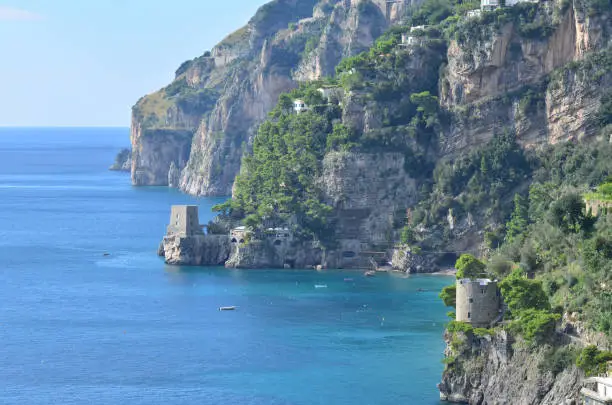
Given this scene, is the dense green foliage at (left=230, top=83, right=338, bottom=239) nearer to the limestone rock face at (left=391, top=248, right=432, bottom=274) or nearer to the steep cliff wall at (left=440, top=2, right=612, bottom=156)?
the limestone rock face at (left=391, top=248, right=432, bottom=274)

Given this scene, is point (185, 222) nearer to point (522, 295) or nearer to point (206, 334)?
point (206, 334)

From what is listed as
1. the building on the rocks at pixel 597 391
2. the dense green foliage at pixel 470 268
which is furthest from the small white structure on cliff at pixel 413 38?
the building on the rocks at pixel 597 391

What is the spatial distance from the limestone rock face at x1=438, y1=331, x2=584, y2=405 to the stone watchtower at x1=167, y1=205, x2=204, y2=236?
192 ft

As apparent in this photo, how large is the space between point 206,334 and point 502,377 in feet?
107

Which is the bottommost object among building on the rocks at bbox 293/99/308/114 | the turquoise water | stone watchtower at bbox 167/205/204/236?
the turquoise water

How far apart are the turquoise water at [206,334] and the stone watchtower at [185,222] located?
366cm

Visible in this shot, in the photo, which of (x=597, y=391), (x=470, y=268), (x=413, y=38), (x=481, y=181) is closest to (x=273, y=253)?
(x=481, y=181)

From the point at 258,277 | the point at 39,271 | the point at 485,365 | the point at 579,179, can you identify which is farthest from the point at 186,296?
the point at 485,365

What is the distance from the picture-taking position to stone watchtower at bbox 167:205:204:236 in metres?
149

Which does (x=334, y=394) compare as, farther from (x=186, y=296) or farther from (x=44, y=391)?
(x=186, y=296)

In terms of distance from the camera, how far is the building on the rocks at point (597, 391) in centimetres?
7744

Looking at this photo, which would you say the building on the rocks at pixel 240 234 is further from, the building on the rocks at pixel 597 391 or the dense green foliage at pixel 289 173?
the building on the rocks at pixel 597 391

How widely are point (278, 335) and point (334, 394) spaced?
18.6m

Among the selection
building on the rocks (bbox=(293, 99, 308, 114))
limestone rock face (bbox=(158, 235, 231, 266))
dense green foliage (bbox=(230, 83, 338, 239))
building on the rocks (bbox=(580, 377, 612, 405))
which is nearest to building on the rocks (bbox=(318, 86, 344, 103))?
dense green foliage (bbox=(230, 83, 338, 239))
